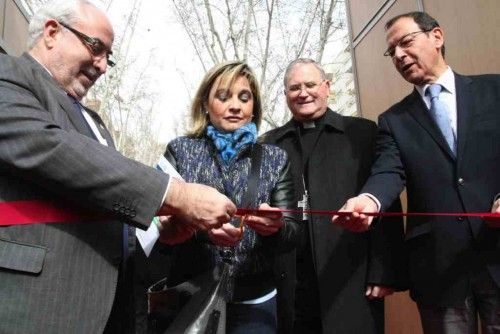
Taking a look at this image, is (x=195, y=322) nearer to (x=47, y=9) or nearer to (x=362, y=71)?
(x=47, y=9)

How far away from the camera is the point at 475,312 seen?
2117 millimetres

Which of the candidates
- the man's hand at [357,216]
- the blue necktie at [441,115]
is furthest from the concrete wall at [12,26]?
the blue necktie at [441,115]

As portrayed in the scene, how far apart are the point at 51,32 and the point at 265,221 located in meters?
1.27

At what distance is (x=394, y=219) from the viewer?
2.71 m

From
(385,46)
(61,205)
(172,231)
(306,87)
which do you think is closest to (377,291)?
(172,231)

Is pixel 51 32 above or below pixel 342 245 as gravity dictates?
above

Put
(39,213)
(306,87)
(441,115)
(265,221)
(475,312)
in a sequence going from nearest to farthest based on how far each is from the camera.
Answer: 1. (39,213)
2. (265,221)
3. (475,312)
4. (441,115)
5. (306,87)

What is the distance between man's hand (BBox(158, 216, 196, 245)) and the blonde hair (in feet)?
2.21

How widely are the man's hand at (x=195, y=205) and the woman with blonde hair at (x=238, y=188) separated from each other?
24 cm

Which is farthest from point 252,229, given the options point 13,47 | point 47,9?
point 13,47

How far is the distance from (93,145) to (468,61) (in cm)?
291

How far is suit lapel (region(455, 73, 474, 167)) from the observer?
7.29 ft

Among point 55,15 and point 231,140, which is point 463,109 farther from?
point 55,15

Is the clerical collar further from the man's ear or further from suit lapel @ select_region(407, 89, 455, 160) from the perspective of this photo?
the man's ear
